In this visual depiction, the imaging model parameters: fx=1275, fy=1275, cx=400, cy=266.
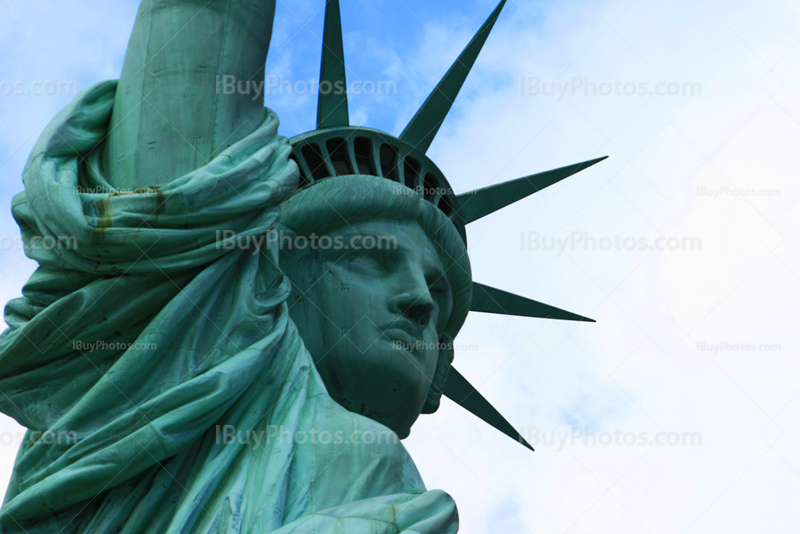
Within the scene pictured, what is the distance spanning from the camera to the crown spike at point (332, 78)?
9766 mm

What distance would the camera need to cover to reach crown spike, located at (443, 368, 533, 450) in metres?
10.1

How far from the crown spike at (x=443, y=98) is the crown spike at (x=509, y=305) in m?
1.28

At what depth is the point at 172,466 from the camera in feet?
22.9

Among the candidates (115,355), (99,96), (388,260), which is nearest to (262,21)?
(99,96)

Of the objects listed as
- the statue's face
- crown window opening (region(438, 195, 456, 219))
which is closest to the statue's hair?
the statue's face

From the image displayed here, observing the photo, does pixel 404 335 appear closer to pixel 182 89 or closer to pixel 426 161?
pixel 426 161

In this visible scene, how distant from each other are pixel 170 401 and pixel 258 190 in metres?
1.38

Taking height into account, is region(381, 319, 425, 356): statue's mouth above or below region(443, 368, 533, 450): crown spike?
above

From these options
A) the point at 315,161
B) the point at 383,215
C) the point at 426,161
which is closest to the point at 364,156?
the point at 315,161

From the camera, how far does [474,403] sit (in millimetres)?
10234

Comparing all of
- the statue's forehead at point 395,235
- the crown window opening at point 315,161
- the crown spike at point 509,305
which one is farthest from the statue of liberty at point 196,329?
the crown spike at point 509,305

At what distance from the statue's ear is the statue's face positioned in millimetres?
729

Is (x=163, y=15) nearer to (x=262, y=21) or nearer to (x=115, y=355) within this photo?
(x=262, y=21)

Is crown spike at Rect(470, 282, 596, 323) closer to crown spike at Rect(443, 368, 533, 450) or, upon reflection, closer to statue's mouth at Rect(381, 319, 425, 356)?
crown spike at Rect(443, 368, 533, 450)
